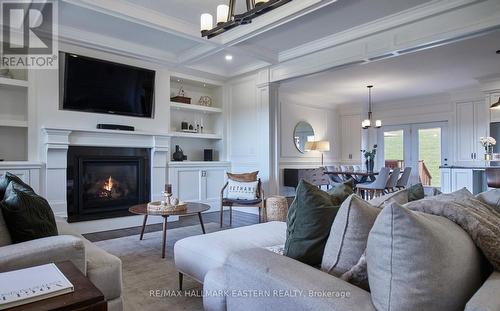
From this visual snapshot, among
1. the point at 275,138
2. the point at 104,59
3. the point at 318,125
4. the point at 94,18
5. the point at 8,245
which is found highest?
the point at 94,18

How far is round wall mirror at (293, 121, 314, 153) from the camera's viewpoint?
25.1 feet

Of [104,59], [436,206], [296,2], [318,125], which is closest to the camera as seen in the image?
[436,206]

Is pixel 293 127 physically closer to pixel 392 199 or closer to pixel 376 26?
pixel 376 26

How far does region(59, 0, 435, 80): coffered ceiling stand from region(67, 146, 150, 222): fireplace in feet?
5.01

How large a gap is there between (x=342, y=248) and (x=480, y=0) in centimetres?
319

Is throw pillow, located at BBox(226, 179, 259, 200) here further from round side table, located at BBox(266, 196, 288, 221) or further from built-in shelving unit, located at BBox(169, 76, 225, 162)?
built-in shelving unit, located at BBox(169, 76, 225, 162)

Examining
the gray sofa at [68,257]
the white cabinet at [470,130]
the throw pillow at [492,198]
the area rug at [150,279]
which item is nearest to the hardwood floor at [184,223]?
the area rug at [150,279]

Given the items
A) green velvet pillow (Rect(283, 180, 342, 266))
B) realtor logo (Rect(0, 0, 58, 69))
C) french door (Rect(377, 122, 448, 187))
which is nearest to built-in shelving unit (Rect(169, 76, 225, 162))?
realtor logo (Rect(0, 0, 58, 69))

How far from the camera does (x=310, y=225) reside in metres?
1.40

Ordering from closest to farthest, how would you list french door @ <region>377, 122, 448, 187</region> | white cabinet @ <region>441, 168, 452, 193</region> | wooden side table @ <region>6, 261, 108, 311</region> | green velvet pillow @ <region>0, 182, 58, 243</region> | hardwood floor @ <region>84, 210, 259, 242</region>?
wooden side table @ <region>6, 261, 108, 311</region>, green velvet pillow @ <region>0, 182, 58, 243</region>, hardwood floor @ <region>84, 210, 259, 242</region>, white cabinet @ <region>441, 168, 452, 193</region>, french door @ <region>377, 122, 448, 187</region>

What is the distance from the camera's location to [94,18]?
376cm

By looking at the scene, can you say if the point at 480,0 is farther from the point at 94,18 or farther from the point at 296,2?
the point at 94,18

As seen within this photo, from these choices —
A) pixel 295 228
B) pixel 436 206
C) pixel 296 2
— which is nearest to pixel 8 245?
pixel 295 228

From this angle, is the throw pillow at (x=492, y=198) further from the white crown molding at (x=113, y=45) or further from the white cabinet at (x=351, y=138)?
the white cabinet at (x=351, y=138)
